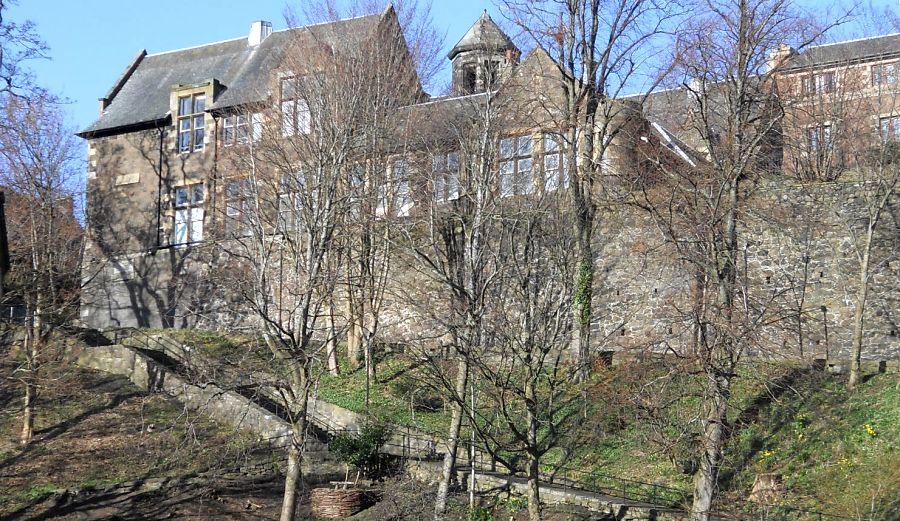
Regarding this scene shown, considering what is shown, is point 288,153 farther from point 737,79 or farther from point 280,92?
point 737,79

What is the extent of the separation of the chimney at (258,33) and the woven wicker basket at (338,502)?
23.9m

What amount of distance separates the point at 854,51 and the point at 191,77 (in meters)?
25.4

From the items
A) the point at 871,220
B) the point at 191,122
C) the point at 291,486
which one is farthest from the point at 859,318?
the point at 191,122

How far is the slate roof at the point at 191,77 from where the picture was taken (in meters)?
37.2

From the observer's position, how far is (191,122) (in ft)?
124

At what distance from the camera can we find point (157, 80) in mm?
41219

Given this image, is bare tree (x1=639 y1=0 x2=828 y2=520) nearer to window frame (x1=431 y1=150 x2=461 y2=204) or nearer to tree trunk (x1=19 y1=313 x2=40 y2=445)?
window frame (x1=431 y1=150 x2=461 y2=204)

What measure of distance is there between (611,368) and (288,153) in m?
11.1

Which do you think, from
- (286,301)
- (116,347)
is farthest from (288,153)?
(116,347)

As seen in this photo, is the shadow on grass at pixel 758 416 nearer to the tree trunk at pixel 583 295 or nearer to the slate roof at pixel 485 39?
the tree trunk at pixel 583 295

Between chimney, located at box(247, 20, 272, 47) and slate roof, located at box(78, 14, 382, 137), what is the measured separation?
0.22 m

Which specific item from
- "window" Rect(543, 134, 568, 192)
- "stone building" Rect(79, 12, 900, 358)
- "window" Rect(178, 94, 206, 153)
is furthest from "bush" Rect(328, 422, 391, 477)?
"window" Rect(178, 94, 206, 153)

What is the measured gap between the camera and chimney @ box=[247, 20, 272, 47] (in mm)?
39969

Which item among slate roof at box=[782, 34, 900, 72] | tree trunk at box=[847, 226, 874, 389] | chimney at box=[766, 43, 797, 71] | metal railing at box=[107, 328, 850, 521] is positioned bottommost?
metal railing at box=[107, 328, 850, 521]
